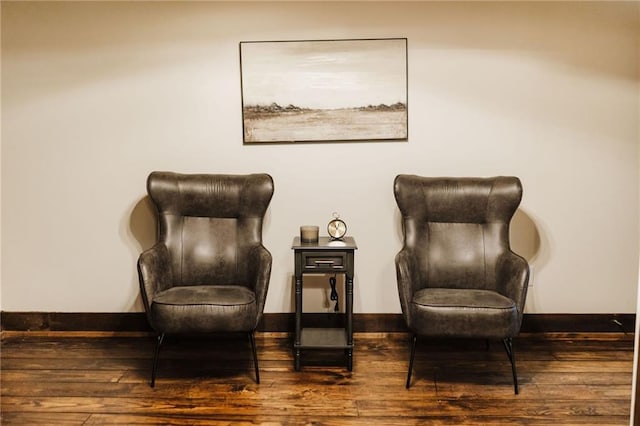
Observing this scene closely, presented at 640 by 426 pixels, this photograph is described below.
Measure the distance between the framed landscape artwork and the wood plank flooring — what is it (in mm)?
1341

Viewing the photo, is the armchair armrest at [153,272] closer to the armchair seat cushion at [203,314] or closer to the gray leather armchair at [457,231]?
the armchair seat cushion at [203,314]

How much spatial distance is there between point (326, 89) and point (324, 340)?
5.06 feet

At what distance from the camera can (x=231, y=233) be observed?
3.24 m

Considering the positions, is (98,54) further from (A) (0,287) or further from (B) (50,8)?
(A) (0,287)

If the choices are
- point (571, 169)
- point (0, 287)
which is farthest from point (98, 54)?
point (571, 169)

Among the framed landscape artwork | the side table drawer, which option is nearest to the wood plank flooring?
the side table drawer

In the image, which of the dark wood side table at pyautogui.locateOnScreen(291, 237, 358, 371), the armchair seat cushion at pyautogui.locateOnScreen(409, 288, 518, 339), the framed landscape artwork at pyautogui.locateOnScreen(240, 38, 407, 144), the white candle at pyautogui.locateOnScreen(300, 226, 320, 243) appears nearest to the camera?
the armchair seat cushion at pyautogui.locateOnScreen(409, 288, 518, 339)

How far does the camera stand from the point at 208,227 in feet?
10.7

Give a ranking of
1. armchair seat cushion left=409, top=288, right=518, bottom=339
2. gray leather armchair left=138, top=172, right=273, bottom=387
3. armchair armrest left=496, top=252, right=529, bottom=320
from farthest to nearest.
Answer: gray leather armchair left=138, top=172, right=273, bottom=387 → armchair armrest left=496, top=252, right=529, bottom=320 → armchair seat cushion left=409, top=288, right=518, bottom=339

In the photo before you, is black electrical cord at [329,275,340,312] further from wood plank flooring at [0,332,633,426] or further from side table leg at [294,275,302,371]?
side table leg at [294,275,302,371]

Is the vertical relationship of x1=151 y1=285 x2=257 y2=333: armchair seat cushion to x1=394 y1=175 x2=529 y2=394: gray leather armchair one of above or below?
below

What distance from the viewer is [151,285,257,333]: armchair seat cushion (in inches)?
106

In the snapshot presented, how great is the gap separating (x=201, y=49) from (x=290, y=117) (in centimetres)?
71

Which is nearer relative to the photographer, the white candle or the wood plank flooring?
the wood plank flooring
